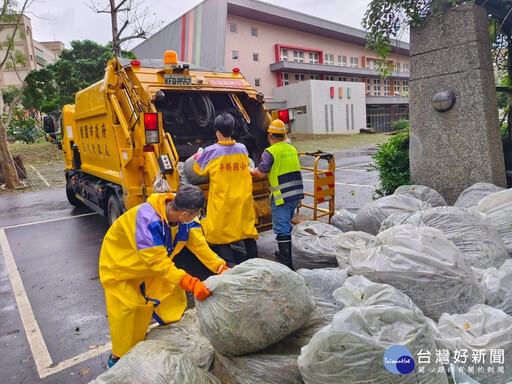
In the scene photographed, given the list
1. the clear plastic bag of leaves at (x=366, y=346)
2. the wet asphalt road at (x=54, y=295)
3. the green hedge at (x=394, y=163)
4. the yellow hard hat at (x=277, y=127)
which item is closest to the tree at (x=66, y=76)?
the wet asphalt road at (x=54, y=295)

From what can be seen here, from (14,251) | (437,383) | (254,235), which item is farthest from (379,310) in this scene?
(14,251)

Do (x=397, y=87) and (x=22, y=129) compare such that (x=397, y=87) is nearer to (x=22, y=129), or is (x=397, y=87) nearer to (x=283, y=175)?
(x=22, y=129)

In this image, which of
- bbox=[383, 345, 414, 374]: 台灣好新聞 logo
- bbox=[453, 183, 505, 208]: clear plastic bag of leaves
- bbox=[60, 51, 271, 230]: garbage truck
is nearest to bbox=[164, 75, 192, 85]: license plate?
bbox=[60, 51, 271, 230]: garbage truck

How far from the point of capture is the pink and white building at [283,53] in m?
22.9

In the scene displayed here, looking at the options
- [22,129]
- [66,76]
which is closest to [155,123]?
[66,76]

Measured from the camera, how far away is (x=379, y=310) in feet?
5.20

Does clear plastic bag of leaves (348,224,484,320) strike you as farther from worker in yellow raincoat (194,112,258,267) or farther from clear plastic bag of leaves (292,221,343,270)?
worker in yellow raincoat (194,112,258,267)

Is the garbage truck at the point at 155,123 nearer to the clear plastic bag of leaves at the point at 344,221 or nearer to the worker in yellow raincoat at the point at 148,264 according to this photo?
the clear plastic bag of leaves at the point at 344,221

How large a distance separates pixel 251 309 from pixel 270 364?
270mm

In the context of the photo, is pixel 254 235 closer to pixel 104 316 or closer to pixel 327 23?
pixel 104 316

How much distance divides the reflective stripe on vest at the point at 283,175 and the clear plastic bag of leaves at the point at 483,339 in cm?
206

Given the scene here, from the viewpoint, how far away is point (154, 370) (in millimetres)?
1702

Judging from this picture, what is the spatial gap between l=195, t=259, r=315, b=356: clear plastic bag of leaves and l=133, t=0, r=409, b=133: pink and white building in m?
20.2

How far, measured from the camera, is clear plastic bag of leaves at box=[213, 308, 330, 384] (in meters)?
1.77
